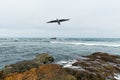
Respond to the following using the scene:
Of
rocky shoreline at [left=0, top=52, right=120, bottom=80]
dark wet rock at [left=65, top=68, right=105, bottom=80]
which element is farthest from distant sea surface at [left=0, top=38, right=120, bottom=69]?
dark wet rock at [left=65, top=68, right=105, bottom=80]

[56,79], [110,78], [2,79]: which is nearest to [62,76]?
[56,79]

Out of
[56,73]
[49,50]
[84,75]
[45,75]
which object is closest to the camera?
[45,75]

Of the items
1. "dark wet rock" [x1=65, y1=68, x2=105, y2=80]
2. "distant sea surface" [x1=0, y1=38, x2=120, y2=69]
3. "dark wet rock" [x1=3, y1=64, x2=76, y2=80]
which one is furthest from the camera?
"distant sea surface" [x1=0, y1=38, x2=120, y2=69]

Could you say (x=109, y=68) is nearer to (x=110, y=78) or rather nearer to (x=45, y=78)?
(x=110, y=78)

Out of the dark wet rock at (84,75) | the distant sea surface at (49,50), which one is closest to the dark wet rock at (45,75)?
the dark wet rock at (84,75)

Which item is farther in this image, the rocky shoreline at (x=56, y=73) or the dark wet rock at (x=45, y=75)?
the rocky shoreline at (x=56, y=73)

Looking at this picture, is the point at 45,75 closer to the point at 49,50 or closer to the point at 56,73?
the point at 56,73

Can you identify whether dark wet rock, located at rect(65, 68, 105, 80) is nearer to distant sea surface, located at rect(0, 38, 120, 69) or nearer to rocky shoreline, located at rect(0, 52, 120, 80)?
rocky shoreline, located at rect(0, 52, 120, 80)

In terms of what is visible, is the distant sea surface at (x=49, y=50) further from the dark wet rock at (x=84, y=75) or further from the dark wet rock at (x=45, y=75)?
the dark wet rock at (x=45, y=75)

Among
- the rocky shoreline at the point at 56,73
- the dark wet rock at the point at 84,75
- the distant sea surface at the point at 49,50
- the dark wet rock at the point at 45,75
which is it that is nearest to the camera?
the dark wet rock at the point at 45,75

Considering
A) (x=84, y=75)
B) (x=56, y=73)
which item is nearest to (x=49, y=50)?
(x=84, y=75)

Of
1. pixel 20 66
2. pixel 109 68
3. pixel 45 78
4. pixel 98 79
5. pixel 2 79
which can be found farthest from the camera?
pixel 109 68

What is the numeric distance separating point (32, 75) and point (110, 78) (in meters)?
4.91

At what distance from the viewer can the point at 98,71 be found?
45.7 feet
